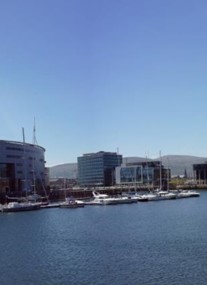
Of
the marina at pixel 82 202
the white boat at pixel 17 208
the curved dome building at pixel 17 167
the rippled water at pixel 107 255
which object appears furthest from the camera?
the curved dome building at pixel 17 167

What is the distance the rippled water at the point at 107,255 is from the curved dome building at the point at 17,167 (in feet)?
269

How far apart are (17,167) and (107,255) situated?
374 ft

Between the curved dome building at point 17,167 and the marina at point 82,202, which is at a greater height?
the curved dome building at point 17,167

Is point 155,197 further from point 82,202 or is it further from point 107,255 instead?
point 107,255

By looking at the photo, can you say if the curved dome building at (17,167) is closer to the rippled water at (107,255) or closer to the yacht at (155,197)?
the yacht at (155,197)

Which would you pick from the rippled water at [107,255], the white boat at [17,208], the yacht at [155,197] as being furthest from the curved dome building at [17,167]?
the rippled water at [107,255]

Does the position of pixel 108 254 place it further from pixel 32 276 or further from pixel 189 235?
pixel 189 235

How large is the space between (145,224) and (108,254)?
26426mm

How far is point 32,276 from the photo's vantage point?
1435 inches

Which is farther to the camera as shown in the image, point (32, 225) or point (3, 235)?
point (32, 225)

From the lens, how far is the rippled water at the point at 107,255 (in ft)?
114

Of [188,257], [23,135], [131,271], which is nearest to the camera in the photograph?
[131,271]

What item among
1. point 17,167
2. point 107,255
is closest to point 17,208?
point 17,167

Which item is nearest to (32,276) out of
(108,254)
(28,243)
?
(108,254)
